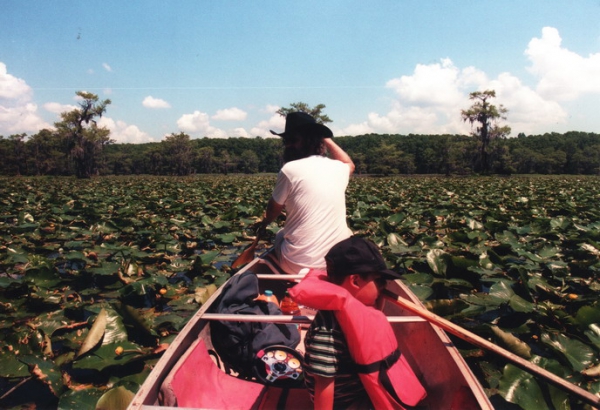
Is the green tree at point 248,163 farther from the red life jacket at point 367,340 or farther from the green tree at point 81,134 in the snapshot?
the red life jacket at point 367,340

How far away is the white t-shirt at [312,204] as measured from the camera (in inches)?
95.4

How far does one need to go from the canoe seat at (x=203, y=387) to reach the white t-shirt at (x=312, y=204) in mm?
918

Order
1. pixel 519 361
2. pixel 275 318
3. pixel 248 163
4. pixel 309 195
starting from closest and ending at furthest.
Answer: pixel 519 361, pixel 275 318, pixel 309 195, pixel 248 163

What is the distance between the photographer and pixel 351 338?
124cm

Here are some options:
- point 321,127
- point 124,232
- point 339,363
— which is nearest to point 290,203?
point 321,127

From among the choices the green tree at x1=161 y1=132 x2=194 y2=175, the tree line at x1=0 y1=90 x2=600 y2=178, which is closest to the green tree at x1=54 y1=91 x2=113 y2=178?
the tree line at x1=0 y1=90 x2=600 y2=178

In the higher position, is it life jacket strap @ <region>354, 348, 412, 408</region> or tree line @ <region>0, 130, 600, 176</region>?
tree line @ <region>0, 130, 600, 176</region>

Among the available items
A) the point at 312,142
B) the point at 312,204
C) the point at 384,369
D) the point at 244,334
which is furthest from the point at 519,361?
the point at 312,142

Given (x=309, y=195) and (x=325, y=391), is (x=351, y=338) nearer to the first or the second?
(x=325, y=391)

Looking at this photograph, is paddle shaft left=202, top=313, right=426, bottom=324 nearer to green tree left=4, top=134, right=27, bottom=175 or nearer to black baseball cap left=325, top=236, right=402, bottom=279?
black baseball cap left=325, top=236, right=402, bottom=279

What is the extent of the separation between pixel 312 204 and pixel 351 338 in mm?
1286

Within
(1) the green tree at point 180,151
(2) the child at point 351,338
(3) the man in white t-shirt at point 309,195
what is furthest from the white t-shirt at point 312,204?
(1) the green tree at point 180,151

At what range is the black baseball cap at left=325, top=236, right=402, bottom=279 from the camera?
1.30 meters

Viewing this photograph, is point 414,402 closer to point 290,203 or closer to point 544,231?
point 290,203
